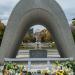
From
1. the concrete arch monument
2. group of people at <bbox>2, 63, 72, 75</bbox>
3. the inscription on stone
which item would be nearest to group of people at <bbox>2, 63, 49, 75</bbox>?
group of people at <bbox>2, 63, 72, 75</bbox>

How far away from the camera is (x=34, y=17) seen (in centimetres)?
2030

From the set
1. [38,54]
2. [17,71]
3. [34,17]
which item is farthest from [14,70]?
[38,54]

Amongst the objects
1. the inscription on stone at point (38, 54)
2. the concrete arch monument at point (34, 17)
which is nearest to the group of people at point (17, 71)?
the concrete arch monument at point (34, 17)

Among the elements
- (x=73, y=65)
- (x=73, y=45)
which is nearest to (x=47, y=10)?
(x=73, y=45)

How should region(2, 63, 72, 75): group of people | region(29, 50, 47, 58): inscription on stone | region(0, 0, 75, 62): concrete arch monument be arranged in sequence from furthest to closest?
region(29, 50, 47, 58): inscription on stone, region(0, 0, 75, 62): concrete arch monument, region(2, 63, 72, 75): group of people

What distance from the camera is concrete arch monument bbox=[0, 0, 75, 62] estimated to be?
19.8 metres

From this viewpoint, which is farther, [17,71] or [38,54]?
[38,54]

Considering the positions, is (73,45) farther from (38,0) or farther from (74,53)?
(38,0)

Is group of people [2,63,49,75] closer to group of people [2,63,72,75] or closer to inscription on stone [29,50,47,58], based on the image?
group of people [2,63,72,75]

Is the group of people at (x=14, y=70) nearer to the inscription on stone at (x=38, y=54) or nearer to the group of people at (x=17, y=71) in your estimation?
the group of people at (x=17, y=71)

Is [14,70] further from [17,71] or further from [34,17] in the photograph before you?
[34,17]

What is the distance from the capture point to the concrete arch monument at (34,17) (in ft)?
65.0

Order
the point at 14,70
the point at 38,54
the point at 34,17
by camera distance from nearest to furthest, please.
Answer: the point at 14,70 < the point at 34,17 < the point at 38,54

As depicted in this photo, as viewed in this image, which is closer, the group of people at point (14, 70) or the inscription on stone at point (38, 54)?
the group of people at point (14, 70)
